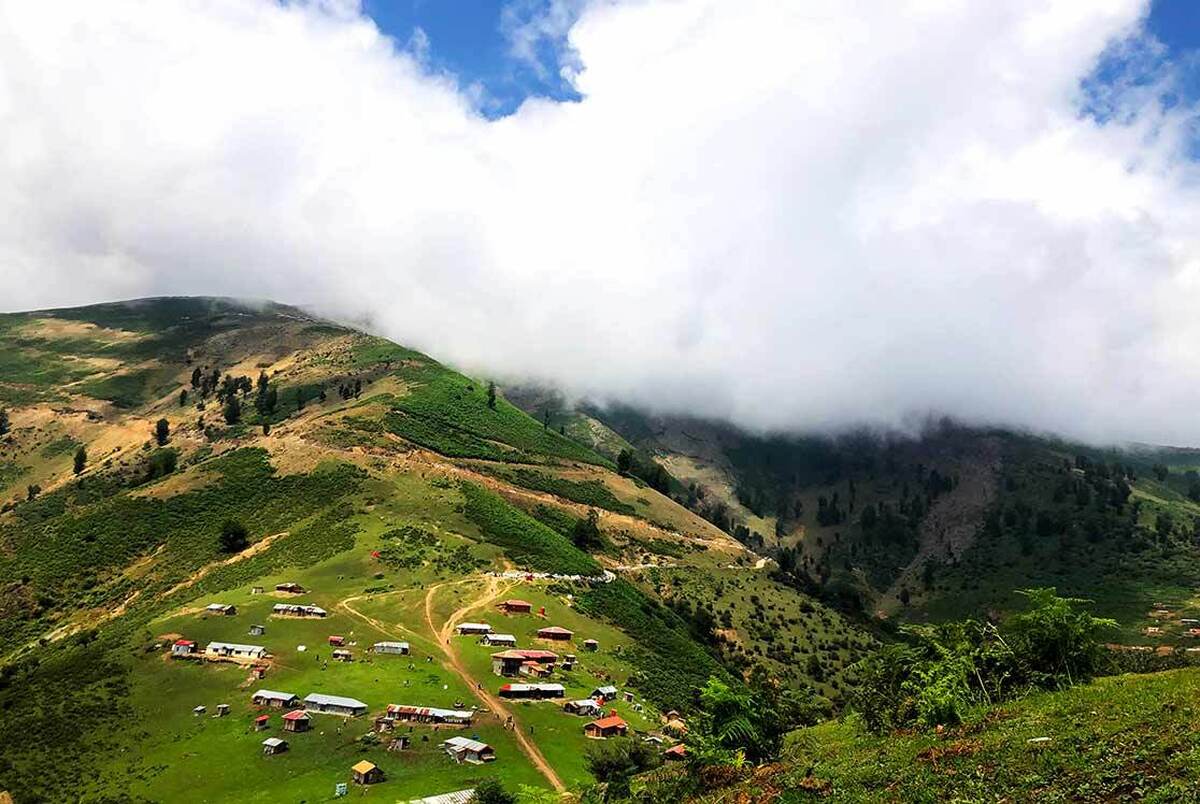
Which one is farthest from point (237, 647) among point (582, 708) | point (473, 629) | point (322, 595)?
point (582, 708)

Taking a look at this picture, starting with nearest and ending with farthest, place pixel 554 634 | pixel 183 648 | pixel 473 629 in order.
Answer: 1. pixel 183 648
2. pixel 473 629
3. pixel 554 634

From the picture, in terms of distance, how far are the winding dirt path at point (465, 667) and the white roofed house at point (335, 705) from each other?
1186 centimetres

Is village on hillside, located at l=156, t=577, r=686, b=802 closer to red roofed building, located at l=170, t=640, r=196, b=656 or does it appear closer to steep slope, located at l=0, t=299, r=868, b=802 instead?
red roofed building, located at l=170, t=640, r=196, b=656

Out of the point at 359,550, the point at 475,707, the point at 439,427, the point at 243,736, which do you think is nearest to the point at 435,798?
the point at 475,707

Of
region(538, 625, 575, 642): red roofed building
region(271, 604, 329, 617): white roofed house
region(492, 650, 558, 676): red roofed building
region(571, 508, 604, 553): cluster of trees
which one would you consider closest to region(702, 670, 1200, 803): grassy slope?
region(492, 650, 558, 676): red roofed building

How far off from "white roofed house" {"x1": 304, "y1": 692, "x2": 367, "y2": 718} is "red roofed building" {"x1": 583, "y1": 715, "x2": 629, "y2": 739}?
2125 cm

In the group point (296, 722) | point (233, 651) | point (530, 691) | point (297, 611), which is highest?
point (297, 611)

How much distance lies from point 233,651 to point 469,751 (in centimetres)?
3524

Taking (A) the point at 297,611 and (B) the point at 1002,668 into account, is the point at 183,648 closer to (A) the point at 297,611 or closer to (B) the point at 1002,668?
(A) the point at 297,611

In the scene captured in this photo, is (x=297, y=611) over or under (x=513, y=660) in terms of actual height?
over

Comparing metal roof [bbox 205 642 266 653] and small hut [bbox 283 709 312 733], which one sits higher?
metal roof [bbox 205 642 266 653]

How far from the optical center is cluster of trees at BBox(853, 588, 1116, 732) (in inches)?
1226

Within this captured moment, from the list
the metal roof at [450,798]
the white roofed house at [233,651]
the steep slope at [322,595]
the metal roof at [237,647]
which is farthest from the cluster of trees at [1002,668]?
the metal roof at [237,647]

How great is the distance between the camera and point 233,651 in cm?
7775
